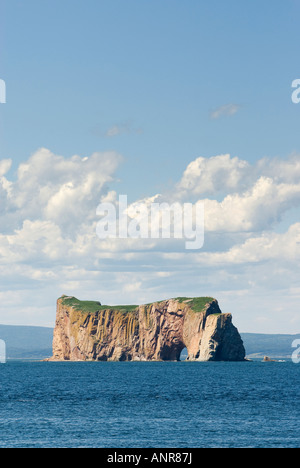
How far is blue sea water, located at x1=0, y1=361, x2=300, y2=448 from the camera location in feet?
226

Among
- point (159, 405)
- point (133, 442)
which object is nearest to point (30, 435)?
point (133, 442)

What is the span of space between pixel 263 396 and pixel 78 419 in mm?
44283

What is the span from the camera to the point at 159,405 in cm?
10175

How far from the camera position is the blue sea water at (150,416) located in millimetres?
68875

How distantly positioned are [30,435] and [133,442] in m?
11.9

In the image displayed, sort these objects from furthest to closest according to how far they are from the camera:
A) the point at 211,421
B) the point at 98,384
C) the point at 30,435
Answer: the point at 98,384 < the point at 211,421 < the point at 30,435

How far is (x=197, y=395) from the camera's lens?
119 meters

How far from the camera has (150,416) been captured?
87.6 metres
